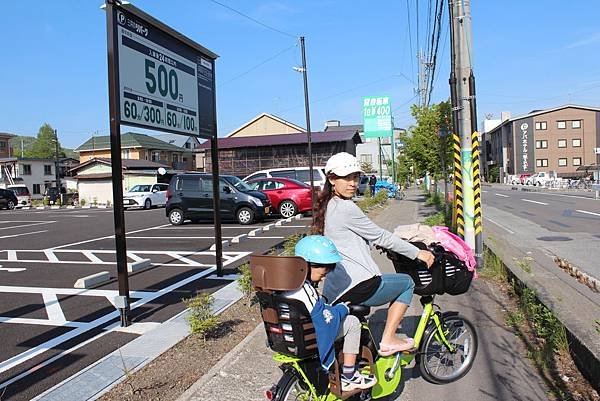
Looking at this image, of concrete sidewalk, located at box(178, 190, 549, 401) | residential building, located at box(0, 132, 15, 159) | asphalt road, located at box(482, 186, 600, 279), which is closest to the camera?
concrete sidewalk, located at box(178, 190, 549, 401)

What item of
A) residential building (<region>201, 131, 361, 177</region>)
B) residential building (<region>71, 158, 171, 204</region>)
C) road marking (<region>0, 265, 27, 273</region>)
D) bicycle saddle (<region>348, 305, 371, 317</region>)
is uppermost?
residential building (<region>201, 131, 361, 177</region>)

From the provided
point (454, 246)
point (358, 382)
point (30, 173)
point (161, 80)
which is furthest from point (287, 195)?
point (30, 173)

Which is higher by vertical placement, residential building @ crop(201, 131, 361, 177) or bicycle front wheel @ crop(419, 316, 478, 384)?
residential building @ crop(201, 131, 361, 177)

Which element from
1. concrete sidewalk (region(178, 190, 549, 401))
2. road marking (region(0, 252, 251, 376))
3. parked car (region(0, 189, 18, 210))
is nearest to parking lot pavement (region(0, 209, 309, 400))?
road marking (region(0, 252, 251, 376))

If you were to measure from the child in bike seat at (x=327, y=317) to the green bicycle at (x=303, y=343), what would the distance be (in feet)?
0.16

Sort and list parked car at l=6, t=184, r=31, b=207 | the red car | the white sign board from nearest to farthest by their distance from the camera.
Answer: the white sign board → the red car → parked car at l=6, t=184, r=31, b=207

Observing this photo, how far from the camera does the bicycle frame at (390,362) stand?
9.71 feet

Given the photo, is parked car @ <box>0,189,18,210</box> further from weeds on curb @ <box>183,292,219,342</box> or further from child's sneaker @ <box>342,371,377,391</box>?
child's sneaker @ <box>342,371,377,391</box>

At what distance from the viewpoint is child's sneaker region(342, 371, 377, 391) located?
9.93 ft

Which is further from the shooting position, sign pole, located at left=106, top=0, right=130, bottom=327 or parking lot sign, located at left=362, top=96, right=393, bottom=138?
parking lot sign, located at left=362, top=96, right=393, bottom=138

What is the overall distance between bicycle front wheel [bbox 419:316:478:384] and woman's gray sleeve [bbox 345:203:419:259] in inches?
36.2

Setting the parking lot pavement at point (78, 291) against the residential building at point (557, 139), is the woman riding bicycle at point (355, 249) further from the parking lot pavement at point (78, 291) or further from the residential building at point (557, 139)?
the residential building at point (557, 139)

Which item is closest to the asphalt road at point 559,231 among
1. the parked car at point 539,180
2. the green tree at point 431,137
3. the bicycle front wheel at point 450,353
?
the green tree at point 431,137

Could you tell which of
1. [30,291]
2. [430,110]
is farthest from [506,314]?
[430,110]
